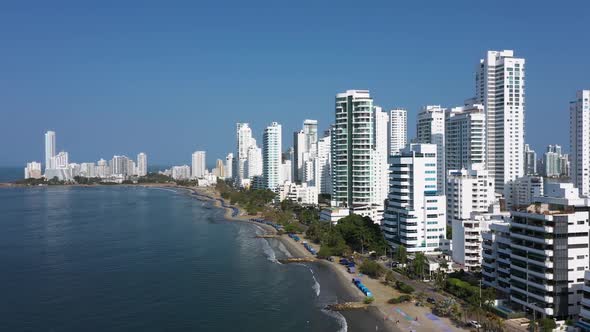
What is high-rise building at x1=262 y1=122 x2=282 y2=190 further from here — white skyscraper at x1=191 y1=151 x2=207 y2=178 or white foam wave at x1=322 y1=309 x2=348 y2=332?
white skyscraper at x1=191 y1=151 x2=207 y2=178

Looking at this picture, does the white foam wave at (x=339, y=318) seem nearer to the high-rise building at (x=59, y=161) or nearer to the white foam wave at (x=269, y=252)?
the white foam wave at (x=269, y=252)

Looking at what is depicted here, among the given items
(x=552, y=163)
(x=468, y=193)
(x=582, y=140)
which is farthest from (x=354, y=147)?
(x=552, y=163)

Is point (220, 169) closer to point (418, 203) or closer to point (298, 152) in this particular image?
point (298, 152)

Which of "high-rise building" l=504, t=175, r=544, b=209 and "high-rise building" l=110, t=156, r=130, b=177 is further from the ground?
"high-rise building" l=110, t=156, r=130, b=177

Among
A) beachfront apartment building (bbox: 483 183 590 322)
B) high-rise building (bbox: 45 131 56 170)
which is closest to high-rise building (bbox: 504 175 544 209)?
beachfront apartment building (bbox: 483 183 590 322)

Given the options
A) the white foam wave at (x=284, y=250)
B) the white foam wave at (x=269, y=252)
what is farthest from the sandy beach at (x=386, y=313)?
the white foam wave at (x=284, y=250)

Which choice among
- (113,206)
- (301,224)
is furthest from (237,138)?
(301,224)
